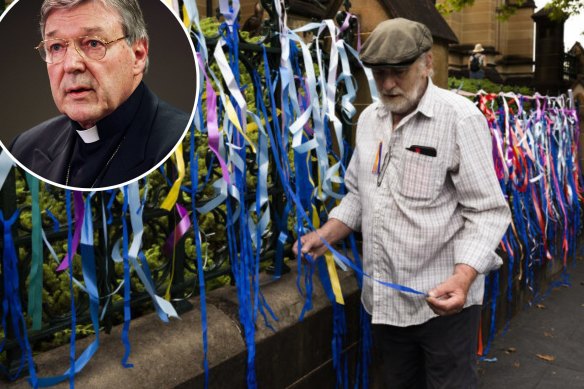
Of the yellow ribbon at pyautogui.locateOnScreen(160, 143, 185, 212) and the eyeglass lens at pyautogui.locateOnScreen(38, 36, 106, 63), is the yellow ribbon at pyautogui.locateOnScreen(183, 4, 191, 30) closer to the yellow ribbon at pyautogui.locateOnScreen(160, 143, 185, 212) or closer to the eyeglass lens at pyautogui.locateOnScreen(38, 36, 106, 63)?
the yellow ribbon at pyautogui.locateOnScreen(160, 143, 185, 212)

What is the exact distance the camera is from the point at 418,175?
96.0 inches

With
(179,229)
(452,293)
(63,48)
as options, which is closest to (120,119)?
(63,48)

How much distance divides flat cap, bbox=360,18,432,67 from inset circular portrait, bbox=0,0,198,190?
1.24m

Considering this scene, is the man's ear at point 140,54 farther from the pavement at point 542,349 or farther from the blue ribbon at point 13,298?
the pavement at point 542,349

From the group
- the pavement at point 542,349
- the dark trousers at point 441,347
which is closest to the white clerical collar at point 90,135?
the dark trousers at point 441,347

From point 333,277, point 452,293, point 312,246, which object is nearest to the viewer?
point 452,293

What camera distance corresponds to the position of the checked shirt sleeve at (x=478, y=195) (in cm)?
236

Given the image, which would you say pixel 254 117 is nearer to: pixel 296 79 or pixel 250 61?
pixel 250 61

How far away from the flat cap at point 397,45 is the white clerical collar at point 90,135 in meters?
1.43

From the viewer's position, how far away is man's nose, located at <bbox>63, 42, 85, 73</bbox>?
1.02 meters

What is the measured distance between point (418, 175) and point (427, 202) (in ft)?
0.35

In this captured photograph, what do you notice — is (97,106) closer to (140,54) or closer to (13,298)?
(140,54)

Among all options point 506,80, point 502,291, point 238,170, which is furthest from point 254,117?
point 506,80

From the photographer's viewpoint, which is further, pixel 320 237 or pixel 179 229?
pixel 320 237
